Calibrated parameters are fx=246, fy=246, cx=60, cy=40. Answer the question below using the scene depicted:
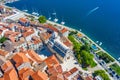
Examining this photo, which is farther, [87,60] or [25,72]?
[87,60]

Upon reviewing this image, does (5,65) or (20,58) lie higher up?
(20,58)

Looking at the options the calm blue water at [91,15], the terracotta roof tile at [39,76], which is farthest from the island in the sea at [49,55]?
the calm blue water at [91,15]

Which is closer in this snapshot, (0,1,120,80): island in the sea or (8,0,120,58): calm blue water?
(0,1,120,80): island in the sea

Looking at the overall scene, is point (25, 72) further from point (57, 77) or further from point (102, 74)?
point (102, 74)

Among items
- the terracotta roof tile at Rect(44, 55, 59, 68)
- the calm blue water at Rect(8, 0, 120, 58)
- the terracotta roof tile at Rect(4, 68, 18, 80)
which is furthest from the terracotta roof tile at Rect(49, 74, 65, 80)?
the calm blue water at Rect(8, 0, 120, 58)

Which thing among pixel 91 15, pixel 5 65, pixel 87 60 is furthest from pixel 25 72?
pixel 91 15

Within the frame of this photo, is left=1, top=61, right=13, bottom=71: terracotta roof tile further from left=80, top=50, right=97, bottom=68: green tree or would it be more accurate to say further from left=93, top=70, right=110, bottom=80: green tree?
left=93, top=70, right=110, bottom=80: green tree
